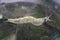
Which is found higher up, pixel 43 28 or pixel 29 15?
pixel 29 15

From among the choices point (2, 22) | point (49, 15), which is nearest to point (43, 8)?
point (49, 15)

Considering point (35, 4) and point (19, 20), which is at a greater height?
point (35, 4)

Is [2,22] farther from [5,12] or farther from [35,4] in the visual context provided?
[35,4]

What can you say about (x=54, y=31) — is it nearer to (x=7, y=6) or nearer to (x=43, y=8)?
(x=43, y=8)

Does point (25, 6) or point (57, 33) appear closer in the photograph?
point (57, 33)

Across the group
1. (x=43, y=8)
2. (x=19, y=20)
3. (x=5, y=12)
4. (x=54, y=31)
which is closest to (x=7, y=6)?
(x=5, y=12)

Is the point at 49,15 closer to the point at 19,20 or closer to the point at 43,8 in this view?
the point at 43,8

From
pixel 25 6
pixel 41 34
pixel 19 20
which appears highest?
pixel 25 6

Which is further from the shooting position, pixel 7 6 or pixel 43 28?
pixel 7 6
